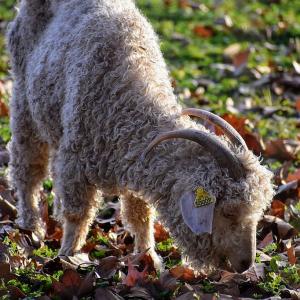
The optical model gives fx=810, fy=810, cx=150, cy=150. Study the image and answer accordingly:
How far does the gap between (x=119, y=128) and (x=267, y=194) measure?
3.42ft

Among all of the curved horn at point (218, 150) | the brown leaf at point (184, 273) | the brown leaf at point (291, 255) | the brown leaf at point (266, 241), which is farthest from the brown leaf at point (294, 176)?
the curved horn at point (218, 150)

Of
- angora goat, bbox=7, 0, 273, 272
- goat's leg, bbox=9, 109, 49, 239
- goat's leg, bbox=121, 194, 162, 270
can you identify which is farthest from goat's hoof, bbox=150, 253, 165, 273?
goat's leg, bbox=9, 109, 49, 239

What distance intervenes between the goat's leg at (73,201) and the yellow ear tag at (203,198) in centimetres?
105

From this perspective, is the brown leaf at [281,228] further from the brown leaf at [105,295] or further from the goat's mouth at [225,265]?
the brown leaf at [105,295]

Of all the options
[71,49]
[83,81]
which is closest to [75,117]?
[83,81]

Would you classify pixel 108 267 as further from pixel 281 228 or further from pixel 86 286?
pixel 281 228

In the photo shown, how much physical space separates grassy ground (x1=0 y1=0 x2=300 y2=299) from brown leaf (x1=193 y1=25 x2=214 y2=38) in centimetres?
2

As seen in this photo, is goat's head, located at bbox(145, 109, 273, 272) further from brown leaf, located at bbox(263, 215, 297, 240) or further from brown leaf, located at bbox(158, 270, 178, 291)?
brown leaf, located at bbox(263, 215, 297, 240)

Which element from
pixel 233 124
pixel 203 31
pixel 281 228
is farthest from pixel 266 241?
pixel 203 31

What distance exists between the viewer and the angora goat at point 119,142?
4570 mm

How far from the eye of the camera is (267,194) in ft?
15.3

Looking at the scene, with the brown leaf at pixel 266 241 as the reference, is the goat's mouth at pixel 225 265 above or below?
above

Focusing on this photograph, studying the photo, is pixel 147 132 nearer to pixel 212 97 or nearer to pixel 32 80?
pixel 32 80

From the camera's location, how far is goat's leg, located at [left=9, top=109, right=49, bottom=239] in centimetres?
613
